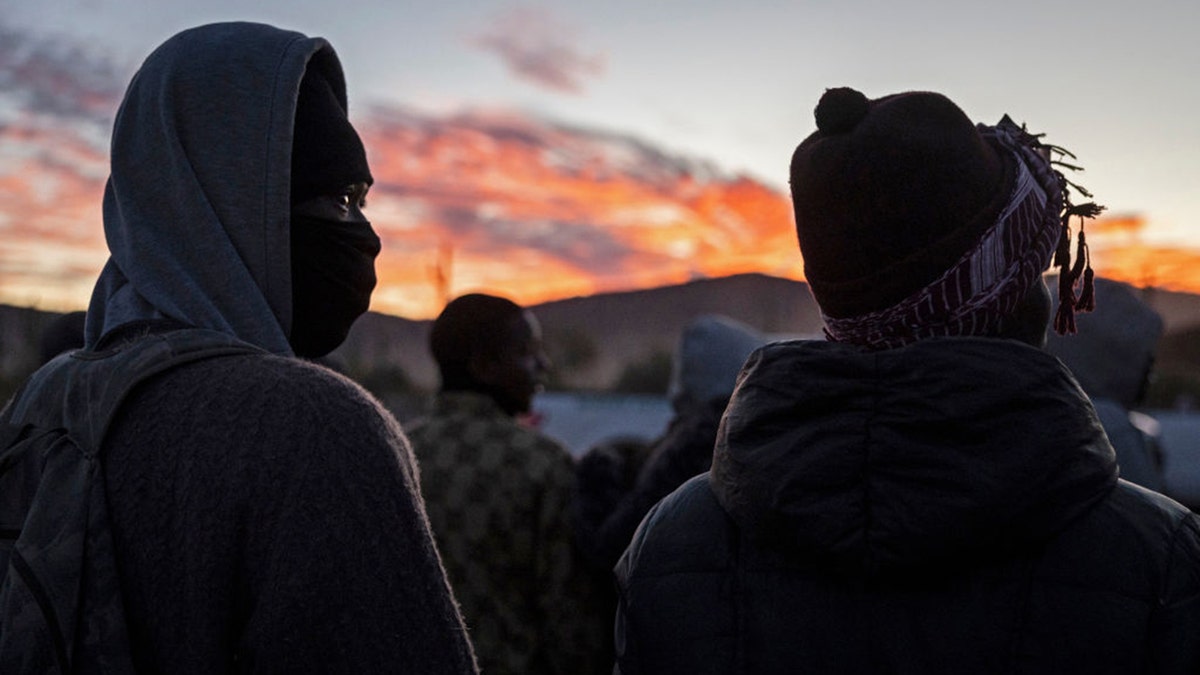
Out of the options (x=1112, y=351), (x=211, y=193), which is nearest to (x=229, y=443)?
(x=211, y=193)

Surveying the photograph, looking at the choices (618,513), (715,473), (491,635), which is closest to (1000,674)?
(715,473)

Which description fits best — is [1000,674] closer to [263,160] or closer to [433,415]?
[263,160]

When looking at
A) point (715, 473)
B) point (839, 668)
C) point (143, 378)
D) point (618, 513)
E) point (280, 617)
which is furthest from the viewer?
point (618, 513)

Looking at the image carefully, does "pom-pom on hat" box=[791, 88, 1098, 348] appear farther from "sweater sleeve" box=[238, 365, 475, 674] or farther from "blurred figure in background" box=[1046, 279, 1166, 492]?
"blurred figure in background" box=[1046, 279, 1166, 492]

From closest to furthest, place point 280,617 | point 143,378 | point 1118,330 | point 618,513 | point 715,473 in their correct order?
point 280,617 < point 143,378 < point 715,473 < point 618,513 < point 1118,330

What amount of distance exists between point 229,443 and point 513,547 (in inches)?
93.4

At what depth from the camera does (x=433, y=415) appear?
4.04 meters

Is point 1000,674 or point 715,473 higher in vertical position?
point 715,473

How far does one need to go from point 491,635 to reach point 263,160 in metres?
2.31

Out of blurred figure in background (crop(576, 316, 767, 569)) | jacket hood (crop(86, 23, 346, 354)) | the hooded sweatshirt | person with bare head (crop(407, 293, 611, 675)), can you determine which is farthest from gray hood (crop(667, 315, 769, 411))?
the hooded sweatshirt

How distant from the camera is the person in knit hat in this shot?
1.58 meters

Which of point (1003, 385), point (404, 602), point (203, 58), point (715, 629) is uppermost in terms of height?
point (203, 58)

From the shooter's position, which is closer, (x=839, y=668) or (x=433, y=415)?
(x=839, y=668)

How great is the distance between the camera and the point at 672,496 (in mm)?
1966
